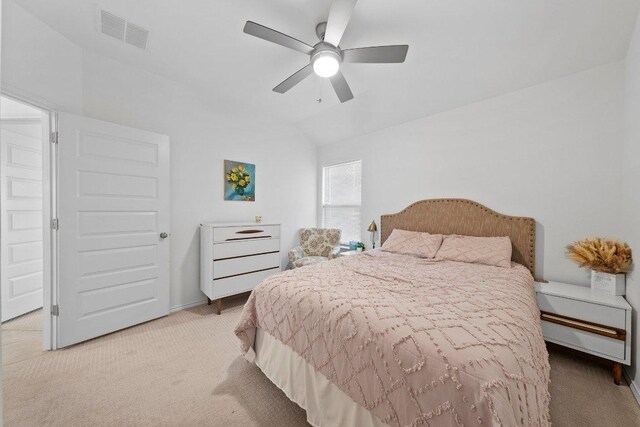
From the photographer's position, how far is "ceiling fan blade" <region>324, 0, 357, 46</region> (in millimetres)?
1796

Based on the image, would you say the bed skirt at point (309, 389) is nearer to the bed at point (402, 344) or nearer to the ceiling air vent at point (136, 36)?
the bed at point (402, 344)

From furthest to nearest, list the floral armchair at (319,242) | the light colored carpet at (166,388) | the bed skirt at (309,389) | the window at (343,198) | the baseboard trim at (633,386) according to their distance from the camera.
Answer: the window at (343,198) < the floral armchair at (319,242) < the baseboard trim at (633,386) < the light colored carpet at (166,388) < the bed skirt at (309,389)

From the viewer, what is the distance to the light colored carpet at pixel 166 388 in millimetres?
1729

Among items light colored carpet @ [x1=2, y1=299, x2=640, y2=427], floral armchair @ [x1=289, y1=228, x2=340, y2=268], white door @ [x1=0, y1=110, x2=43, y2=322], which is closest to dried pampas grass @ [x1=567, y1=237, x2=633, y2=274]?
light colored carpet @ [x1=2, y1=299, x2=640, y2=427]

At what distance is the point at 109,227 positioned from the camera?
2.67m

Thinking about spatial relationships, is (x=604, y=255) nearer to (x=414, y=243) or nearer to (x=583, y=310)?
(x=583, y=310)

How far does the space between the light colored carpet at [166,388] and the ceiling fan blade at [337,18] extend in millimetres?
2639

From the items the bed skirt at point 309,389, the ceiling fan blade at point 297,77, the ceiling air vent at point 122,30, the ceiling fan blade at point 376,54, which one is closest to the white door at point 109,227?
the ceiling air vent at point 122,30

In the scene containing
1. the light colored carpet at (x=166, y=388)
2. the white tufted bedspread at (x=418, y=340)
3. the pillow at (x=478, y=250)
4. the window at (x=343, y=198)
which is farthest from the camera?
the window at (x=343, y=198)

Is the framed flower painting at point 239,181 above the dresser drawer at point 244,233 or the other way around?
above

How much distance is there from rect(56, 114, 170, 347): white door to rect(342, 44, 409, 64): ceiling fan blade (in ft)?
7.21

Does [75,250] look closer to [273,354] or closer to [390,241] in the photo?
[273,354]

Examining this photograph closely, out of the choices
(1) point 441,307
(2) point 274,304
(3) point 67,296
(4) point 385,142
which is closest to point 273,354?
(2) point 274,304

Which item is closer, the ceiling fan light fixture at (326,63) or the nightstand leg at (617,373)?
the nightstand leg at (617,373)
